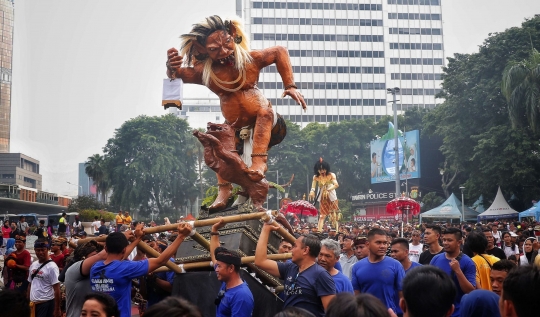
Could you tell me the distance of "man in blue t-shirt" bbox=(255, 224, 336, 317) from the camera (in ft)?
17.5

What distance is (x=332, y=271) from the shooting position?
6148mm

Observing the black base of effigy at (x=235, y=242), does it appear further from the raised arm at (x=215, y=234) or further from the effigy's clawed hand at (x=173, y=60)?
the effigy's clawed hand at (x=173, y=60)

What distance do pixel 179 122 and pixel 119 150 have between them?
6.34 meters

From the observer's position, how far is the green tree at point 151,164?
5712 centimetres

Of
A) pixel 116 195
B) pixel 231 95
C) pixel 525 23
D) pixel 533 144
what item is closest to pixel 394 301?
pixel 231 95

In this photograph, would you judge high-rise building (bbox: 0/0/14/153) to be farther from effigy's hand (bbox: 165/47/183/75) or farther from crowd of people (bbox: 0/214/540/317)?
crowd of people (bbox: 0/214/540/317)

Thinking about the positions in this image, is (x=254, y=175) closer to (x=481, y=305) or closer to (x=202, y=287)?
(x=202, y=287)

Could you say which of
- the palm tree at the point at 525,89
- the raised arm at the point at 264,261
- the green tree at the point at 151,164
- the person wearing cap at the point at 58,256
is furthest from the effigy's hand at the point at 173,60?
the green tree at the point at 151,164

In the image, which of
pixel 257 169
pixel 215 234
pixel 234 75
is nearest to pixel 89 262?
pixel 215 234

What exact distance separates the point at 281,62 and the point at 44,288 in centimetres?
442

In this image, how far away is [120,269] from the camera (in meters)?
5.77

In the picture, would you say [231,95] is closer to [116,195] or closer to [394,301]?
[394,301]

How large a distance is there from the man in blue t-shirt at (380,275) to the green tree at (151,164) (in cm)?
5110

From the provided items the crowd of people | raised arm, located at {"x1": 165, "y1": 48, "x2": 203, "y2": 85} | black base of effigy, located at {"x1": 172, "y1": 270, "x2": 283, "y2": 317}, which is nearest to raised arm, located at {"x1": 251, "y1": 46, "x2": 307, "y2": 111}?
raised arm, located at {"x1": 165, "y1": 48, "x2": 203, "y2": 85}
